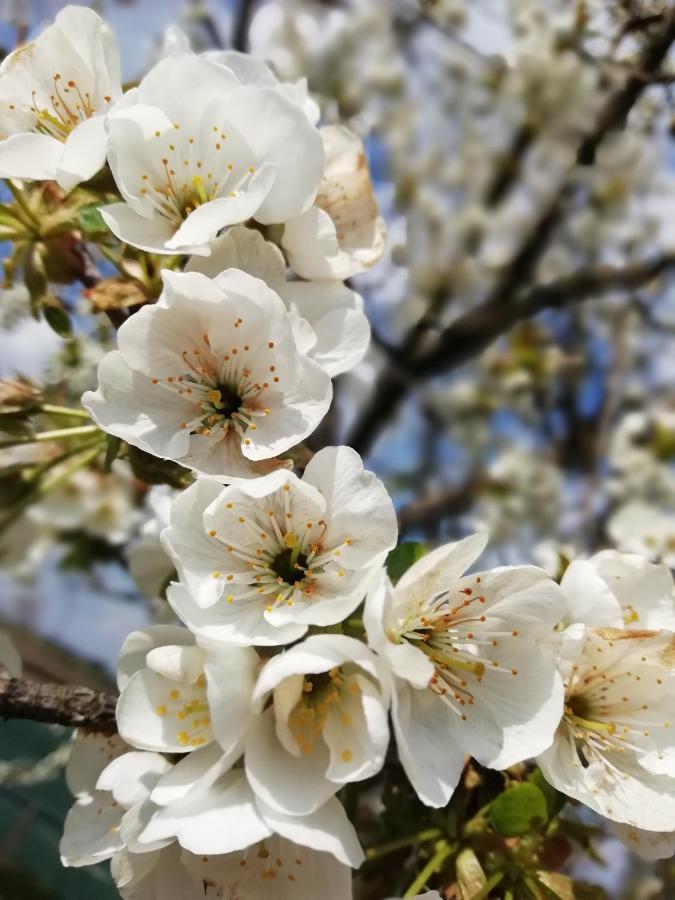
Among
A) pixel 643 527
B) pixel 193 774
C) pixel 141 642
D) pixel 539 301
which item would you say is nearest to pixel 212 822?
pixel 193 774

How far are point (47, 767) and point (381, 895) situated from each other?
2.18 feet

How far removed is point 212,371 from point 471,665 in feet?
1.41

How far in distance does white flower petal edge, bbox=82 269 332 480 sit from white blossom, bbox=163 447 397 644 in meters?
0.06

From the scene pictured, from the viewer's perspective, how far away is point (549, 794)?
77cm

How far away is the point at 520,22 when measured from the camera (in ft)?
9.86

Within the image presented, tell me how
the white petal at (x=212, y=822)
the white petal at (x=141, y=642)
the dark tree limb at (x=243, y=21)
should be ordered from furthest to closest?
the dark tree limb at (x=243, y=21)
the white petal at (x=141, y=642)
the white petal at (x=212, y=822)

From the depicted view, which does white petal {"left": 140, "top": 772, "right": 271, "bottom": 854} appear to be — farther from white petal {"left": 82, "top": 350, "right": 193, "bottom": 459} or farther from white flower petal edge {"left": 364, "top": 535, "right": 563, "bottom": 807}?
white petal {"left": 82, "top": 350, "right": 193, "bottom": 459}

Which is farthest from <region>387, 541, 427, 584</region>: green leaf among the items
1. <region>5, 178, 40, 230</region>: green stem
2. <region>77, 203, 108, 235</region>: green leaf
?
<region>5, 178, 40, 230</region>: green stem

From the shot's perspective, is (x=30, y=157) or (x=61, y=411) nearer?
(x=30, y=157)

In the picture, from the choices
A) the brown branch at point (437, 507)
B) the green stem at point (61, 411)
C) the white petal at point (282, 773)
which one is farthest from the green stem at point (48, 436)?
the brown branch at point (437, 507)

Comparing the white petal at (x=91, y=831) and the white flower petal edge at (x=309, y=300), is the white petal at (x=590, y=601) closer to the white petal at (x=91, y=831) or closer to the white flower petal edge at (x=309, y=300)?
the white flower petal edge at (x=309, y=300)

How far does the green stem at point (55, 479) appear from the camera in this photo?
1.03 metres

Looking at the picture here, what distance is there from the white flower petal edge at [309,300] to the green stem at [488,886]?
0.57 m

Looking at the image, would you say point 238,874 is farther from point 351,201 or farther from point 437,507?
point 437,507
